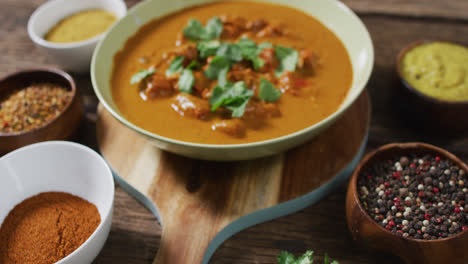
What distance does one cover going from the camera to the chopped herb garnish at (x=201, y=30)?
Answer: 325 cm

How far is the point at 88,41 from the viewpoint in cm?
338

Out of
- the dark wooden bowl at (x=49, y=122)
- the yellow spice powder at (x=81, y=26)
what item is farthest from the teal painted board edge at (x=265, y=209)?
the yellow spice powder at (x=81, y=26)

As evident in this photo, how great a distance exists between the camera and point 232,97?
8.86 ft

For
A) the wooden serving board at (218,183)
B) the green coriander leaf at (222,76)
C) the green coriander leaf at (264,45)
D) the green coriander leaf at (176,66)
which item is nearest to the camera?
the wooden serving board at (218,183)

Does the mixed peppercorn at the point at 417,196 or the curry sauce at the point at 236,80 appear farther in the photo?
the curry sauce at the point at 236,80

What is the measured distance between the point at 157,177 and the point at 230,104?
0.64 m

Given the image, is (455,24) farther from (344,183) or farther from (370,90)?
(344,183)

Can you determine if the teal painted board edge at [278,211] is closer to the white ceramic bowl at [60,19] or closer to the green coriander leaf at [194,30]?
the green coriander leaf at [194,30]

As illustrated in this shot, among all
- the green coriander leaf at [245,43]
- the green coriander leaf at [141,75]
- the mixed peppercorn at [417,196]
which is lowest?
the mixed peppercorn at [417,196]

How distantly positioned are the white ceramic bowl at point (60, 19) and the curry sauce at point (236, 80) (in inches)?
15.4

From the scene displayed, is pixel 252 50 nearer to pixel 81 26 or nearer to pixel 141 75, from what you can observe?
pixel 141 75

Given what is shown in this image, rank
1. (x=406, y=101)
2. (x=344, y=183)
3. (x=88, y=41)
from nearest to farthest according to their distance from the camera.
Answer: (x=344, y=183), (x=406, y=101), (x=88, y=41)

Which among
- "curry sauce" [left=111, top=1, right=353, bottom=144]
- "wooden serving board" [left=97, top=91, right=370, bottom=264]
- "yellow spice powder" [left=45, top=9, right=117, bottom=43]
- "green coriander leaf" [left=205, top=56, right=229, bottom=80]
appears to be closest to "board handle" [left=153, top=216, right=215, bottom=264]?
"wooden serving board" [left=97, top=91, right=370, bottom=264]

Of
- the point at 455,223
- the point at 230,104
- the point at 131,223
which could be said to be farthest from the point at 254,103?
the point at 455,223
